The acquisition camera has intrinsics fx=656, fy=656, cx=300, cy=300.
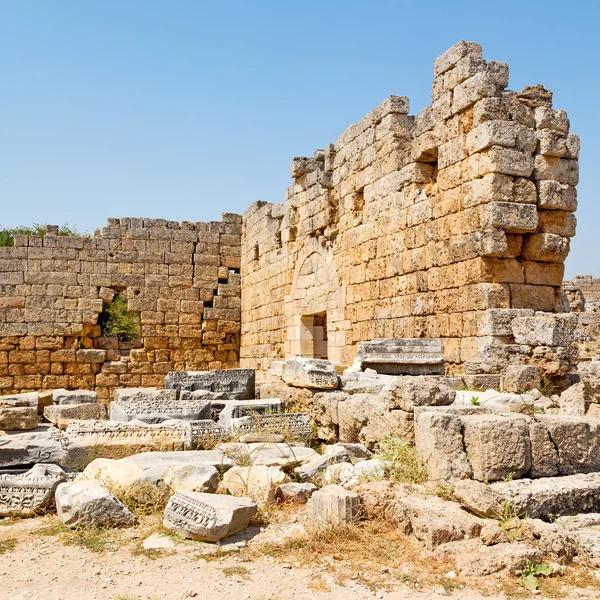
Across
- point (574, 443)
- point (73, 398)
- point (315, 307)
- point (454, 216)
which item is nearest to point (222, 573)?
point (574, 443)

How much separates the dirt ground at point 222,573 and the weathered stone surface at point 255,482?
0.51 metres

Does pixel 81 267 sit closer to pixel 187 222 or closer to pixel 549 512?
pixel 187 222

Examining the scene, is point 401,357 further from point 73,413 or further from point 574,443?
point 73,413

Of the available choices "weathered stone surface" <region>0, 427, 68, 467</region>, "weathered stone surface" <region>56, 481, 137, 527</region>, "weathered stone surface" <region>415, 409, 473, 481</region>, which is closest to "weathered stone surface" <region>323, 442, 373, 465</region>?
"weathered stone surface" <region>415, 409, 473, 481</region>

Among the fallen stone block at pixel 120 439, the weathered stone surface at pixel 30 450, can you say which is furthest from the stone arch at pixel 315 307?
the weathered stone surface at pixel 30 450

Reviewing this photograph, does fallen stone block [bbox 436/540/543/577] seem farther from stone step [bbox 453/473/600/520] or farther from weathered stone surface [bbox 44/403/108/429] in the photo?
weathered stone surface [bbox 44/403/108/429]

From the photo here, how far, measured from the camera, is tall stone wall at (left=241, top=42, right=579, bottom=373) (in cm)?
811

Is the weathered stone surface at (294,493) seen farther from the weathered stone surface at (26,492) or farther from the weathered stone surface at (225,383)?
the weathered stone surface at (225,383)

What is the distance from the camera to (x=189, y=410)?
7398mm

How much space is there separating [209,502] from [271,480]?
2.69 ft

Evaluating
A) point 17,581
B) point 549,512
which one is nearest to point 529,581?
point 549,512

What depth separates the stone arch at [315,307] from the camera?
1198 cm

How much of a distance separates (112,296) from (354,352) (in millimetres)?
7937

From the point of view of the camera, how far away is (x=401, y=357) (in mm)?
7996
